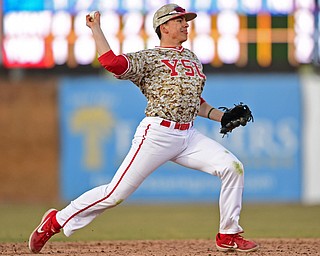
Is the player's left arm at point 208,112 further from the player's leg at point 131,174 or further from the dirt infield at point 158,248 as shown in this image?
the dirt infield at point 158,248

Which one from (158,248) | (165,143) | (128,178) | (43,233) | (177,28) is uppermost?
(177,28)

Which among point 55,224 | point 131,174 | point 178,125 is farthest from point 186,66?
point 55,224

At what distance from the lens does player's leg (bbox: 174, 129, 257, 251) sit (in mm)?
6305

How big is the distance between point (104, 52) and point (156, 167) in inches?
34.3

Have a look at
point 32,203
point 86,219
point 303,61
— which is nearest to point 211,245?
point 86,219

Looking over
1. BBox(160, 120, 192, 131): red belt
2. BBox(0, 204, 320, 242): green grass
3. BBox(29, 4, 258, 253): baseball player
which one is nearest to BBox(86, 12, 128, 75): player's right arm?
BBox(29, 4, 258, 253): baseball player

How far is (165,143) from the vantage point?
6.25m

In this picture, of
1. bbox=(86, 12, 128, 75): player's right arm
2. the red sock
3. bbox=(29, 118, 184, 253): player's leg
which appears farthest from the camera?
the red sock

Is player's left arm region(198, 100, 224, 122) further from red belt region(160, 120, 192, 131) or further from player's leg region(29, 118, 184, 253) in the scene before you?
player's leg region(29, 118, 184, 253)

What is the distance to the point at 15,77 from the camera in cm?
1473

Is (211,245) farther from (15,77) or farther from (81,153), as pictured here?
(15,77)

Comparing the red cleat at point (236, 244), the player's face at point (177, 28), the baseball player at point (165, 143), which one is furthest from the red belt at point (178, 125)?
the red cleat at point (236, 244)

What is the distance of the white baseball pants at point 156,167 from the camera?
6.22 meters

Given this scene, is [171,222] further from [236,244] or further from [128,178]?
[128,178]
